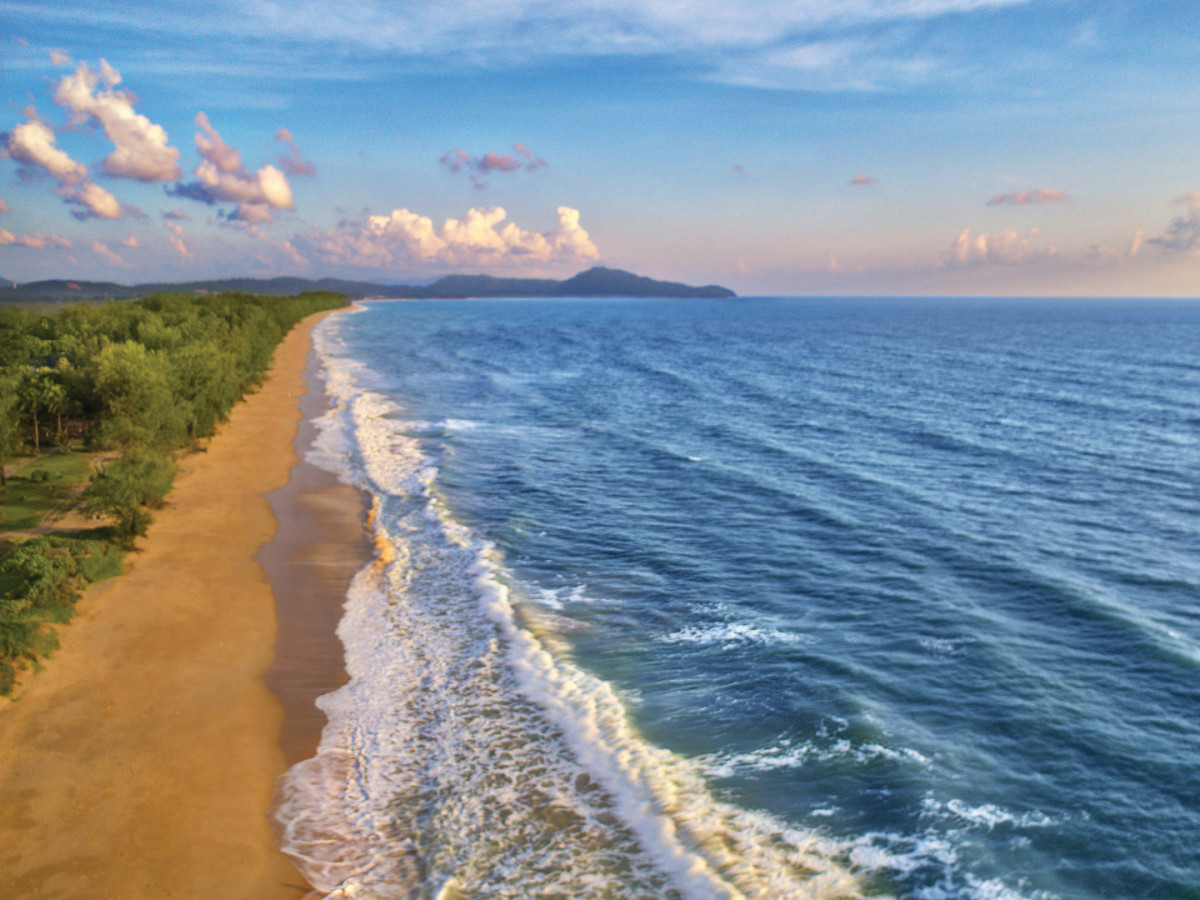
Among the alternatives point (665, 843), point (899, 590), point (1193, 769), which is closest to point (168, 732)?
point (665, 843)

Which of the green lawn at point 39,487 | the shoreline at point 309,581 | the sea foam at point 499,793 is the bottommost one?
Result: the sea foam at point 499,793

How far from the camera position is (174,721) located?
17859 mm

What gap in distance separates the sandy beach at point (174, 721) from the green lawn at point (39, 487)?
4645 mm

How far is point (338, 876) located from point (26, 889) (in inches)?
210

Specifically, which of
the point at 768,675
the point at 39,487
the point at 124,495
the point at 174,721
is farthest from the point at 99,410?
the point at 768,675

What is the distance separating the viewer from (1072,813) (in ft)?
50.0

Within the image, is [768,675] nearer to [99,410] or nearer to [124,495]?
[124,495]

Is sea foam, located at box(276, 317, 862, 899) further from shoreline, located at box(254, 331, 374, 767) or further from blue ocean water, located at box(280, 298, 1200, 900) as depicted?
shoreline, located at box(254, 331, 374, 767)

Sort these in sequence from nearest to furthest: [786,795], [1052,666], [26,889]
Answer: [26,889], [786,795], [1052,666]

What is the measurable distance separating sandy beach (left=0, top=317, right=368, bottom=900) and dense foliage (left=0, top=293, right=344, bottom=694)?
113 centimetres

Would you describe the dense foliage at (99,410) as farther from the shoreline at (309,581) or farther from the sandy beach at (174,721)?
the shoreline at (309,581)

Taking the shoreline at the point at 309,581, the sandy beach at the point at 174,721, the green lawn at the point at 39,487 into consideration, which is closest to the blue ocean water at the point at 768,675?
the shoreline at the point at 309,581

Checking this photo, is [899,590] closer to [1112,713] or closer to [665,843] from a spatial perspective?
[1112,713]

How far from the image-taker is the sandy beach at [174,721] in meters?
13.5
